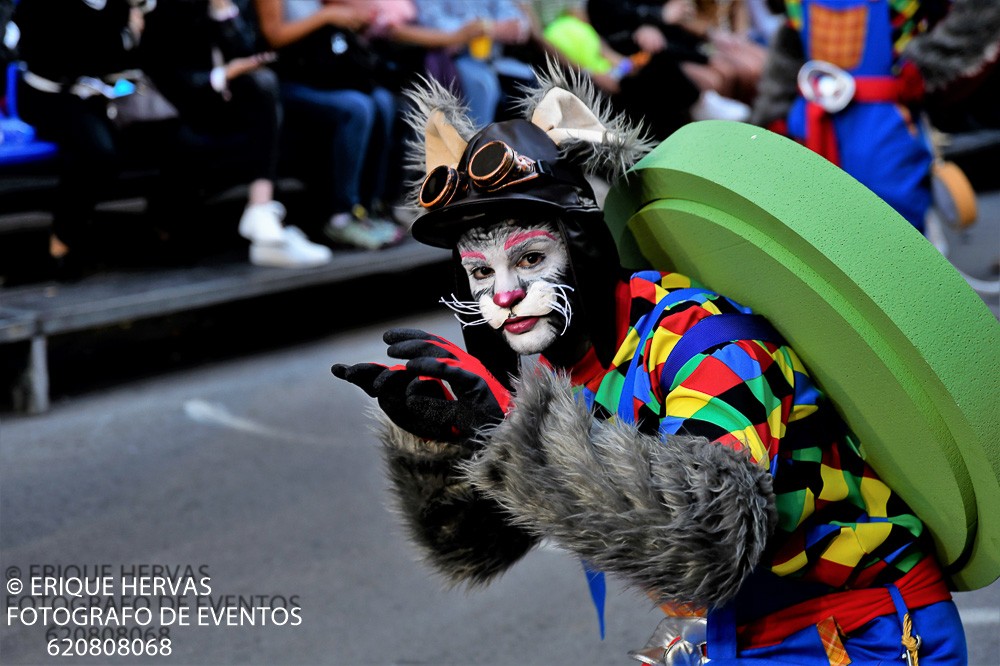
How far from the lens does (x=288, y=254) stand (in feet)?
19.6

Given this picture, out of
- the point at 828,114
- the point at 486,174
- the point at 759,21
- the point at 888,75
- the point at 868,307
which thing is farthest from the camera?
the point at 759,21

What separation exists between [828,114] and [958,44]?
1.84 feet

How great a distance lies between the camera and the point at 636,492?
64.2 inches

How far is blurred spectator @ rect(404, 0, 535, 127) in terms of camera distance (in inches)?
266

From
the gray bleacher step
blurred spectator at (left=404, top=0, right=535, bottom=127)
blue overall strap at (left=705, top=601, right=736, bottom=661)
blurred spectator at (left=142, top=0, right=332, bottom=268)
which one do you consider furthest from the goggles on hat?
blurred spectator at (left=404, top=0, right=535, bottom=127)

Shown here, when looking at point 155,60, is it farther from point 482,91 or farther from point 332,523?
point 332,523

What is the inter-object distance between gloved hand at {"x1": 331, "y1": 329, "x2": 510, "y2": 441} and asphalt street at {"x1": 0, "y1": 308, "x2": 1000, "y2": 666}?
641mm

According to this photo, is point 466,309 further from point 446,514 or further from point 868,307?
point 868,307

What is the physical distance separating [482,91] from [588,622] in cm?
407

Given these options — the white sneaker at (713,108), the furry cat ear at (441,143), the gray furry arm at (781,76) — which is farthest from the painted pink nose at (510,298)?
the white sneaker at (713,108)

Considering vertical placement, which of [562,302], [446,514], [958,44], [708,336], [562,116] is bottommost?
[446,514]

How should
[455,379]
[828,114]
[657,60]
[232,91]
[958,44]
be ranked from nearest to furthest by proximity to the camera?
[455,379]
[958,44]
[828,114]
[232,91]
[657,60]

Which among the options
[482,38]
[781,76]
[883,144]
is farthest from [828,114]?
[482,38]

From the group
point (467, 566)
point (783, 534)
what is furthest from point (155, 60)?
point (783, 534)
